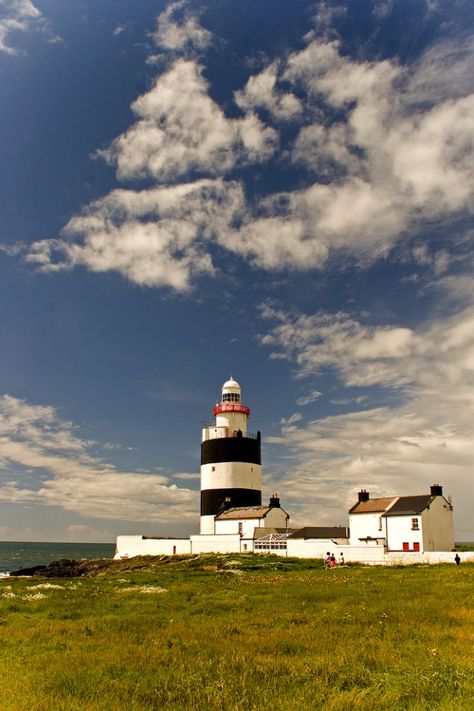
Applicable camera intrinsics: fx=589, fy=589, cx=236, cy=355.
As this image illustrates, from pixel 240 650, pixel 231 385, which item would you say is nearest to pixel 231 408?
pixel 231 385

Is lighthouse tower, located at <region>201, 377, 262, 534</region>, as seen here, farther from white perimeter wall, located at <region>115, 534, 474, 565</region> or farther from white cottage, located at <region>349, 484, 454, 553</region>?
white cottage, located at <region>349, 484, 454, 553</region>

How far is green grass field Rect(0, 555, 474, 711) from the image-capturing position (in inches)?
408

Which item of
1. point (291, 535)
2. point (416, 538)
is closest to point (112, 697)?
point (416, 538)

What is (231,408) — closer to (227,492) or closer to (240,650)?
(227,492)

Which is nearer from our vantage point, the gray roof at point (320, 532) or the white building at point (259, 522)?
the white building at point (259, 522)

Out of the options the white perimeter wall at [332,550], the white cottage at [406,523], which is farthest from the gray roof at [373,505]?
the white perimeter wall at [332,550]

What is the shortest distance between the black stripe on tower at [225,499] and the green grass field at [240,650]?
1666 inches

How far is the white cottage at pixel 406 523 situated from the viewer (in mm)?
53312

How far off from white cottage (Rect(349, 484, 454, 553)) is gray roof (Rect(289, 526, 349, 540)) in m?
3.74

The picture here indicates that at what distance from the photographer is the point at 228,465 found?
70.2 m

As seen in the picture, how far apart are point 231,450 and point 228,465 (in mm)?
1835

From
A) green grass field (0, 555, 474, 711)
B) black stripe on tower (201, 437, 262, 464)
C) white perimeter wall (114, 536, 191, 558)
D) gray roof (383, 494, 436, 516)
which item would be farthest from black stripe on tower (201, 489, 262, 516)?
green grass field (0, 555, 474, 711)

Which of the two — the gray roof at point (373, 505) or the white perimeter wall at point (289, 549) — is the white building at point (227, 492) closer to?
the white perimeter wall at point (289, 549)

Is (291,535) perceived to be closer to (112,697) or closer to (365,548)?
(365,548)
